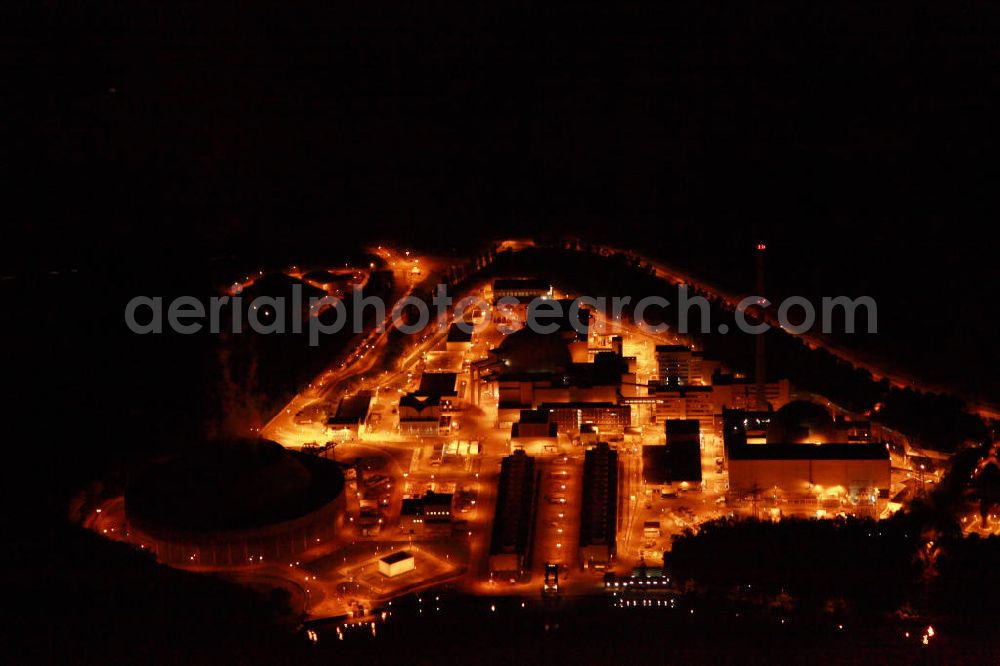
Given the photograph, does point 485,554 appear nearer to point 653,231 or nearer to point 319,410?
point 319,410

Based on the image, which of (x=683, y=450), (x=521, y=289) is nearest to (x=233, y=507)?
(x=683, y=450)

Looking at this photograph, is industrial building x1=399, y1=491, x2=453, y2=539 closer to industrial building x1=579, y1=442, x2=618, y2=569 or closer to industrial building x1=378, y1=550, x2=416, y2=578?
industrial building x1=378, y1=550, x2=416, y2=578

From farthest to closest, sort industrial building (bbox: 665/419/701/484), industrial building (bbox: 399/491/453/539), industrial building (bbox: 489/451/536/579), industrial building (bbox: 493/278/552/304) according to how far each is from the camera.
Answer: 1. industrial building (bbox: 493/278/552/304)
2. industrial building (bbox: 665/419/701/484)
3. industrial building (bbox: 399/491/453/539)
4. industrial building (bbox: 489/451/536/579)

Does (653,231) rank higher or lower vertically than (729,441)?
higher

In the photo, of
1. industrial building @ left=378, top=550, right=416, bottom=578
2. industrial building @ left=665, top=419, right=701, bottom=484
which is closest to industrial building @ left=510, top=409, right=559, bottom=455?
industrial building @ left=665, top=419, right=701, bottom=484

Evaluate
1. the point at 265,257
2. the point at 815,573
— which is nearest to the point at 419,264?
the point at 265,257

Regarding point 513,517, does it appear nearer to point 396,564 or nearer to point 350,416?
point 396,564

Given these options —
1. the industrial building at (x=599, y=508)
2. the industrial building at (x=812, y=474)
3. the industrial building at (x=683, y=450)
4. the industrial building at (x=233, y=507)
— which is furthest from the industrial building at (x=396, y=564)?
the industrial building at (x=812, y=474)
